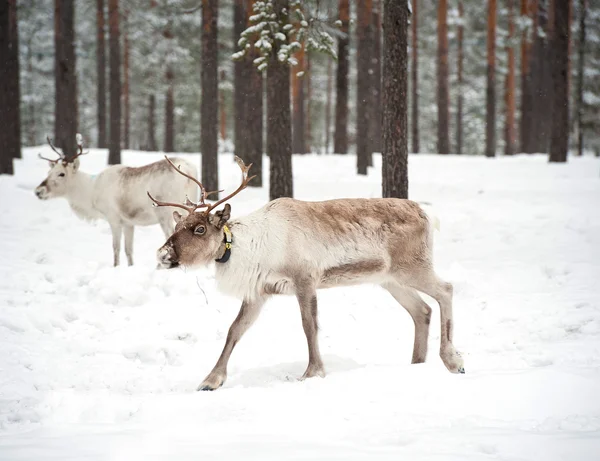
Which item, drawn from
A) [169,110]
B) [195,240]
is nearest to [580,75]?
[169,110]

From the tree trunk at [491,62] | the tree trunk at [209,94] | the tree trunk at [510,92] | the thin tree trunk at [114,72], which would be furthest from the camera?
the tree trunk at [510,92]

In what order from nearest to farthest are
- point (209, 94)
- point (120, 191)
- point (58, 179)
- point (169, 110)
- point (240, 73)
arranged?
point (120, 191) → point (58, 179) → point (209, 94) → point (240, 73) → point (169, 110)

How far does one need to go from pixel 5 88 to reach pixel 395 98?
→ 10.9 meters

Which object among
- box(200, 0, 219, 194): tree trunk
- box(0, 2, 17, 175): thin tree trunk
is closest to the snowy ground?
box(200, 0, 219, 194): tree trunk

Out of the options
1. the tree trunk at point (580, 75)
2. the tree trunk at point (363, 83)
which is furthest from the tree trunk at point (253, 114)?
the tree trunk at point (580, 75)

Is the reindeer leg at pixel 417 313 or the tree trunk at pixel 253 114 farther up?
the tree trunk at pixel 253 114

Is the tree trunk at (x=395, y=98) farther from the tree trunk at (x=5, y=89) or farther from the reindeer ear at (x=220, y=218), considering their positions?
the tree trunk at (x=5, y=89)

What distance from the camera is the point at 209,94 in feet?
42.3

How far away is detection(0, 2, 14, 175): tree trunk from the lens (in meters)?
14.2

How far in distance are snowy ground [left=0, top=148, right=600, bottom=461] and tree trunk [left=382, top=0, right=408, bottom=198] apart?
58.4 inches

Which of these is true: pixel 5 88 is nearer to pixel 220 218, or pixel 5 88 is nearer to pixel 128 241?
pixel 128 241

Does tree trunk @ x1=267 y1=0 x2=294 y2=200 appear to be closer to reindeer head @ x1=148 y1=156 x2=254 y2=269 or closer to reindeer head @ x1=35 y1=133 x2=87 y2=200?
reindeer head @ x1=35 y1=133 x2=87 y2=200

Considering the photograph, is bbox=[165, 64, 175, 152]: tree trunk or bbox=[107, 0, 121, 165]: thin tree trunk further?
bbox=[165, 64, 175, 152]: tree trunk

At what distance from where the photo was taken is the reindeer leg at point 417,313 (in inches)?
Result: 206
